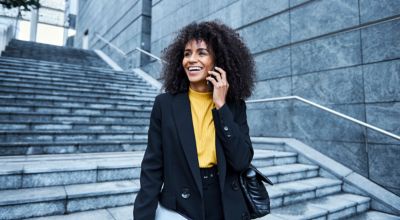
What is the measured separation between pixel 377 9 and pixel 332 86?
5.01 ft

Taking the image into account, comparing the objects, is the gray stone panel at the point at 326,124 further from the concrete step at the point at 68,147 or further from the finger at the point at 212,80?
the finger at the point at 212,80

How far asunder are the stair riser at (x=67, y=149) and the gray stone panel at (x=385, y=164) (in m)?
4.26

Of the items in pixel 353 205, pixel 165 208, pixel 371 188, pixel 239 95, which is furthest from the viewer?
pixel 371 188

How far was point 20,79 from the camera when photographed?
22.8ft

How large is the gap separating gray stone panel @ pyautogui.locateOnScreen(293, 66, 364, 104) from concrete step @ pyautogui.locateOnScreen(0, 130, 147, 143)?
3684 mm

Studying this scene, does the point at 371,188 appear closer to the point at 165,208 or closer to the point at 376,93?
the point at 376,93

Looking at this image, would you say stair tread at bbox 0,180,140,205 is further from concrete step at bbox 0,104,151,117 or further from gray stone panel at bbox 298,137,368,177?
gray stone panel at bbox 298,137,368,177

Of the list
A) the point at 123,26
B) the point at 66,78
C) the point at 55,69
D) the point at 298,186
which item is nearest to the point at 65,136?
the point at 66,78

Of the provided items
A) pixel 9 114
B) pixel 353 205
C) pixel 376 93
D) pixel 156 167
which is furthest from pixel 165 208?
pixel 9 114

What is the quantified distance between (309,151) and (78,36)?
28215 millimetres

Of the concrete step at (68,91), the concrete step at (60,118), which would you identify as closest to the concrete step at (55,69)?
the concrete step at (68,91)

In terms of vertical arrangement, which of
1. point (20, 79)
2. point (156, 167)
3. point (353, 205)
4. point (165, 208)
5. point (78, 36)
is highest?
point (78, 36)

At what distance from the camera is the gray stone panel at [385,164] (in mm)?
4211

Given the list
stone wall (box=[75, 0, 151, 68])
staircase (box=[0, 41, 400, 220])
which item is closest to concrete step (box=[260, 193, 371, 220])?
staircase (box=[0, 41, 400, 220])
